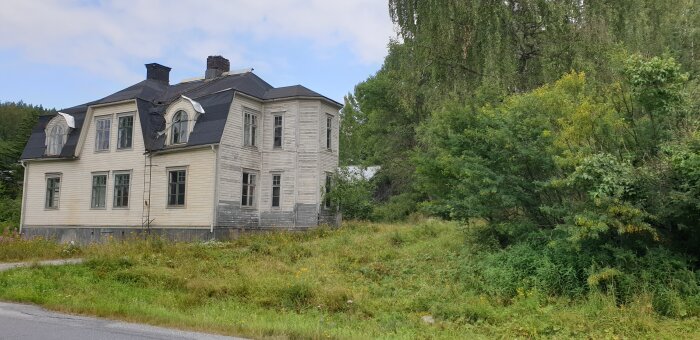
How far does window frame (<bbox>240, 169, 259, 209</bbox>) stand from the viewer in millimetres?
25450

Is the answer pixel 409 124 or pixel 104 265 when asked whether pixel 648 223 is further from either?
pixel 409 124

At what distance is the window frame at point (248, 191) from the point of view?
25.5m

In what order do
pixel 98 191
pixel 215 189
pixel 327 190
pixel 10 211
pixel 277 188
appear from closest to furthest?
pixel 215 189, pixel 277 188, pixel 327 190, pixel 98 191, pixel 10 211

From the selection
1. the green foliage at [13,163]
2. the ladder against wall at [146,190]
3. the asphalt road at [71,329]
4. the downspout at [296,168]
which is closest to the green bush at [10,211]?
the green foliage at [13,163]

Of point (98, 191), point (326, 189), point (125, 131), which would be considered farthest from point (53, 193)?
point (326, 189)

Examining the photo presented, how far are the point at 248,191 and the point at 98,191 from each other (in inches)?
298

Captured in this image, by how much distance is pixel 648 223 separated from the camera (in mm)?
10836

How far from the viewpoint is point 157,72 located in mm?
31547

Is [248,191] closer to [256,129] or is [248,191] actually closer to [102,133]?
[256,129]

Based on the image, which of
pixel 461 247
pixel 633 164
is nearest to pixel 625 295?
pixel 633 164

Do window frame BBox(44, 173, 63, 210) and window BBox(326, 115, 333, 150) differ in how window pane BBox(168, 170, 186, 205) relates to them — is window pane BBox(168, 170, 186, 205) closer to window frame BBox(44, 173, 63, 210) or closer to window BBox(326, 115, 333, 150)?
window BBox(326, 115, 333, 150)

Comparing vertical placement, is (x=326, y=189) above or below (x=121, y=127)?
below

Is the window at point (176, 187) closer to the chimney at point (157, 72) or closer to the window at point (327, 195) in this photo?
the window at point (327, 195)

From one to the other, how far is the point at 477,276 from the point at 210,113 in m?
15.8
